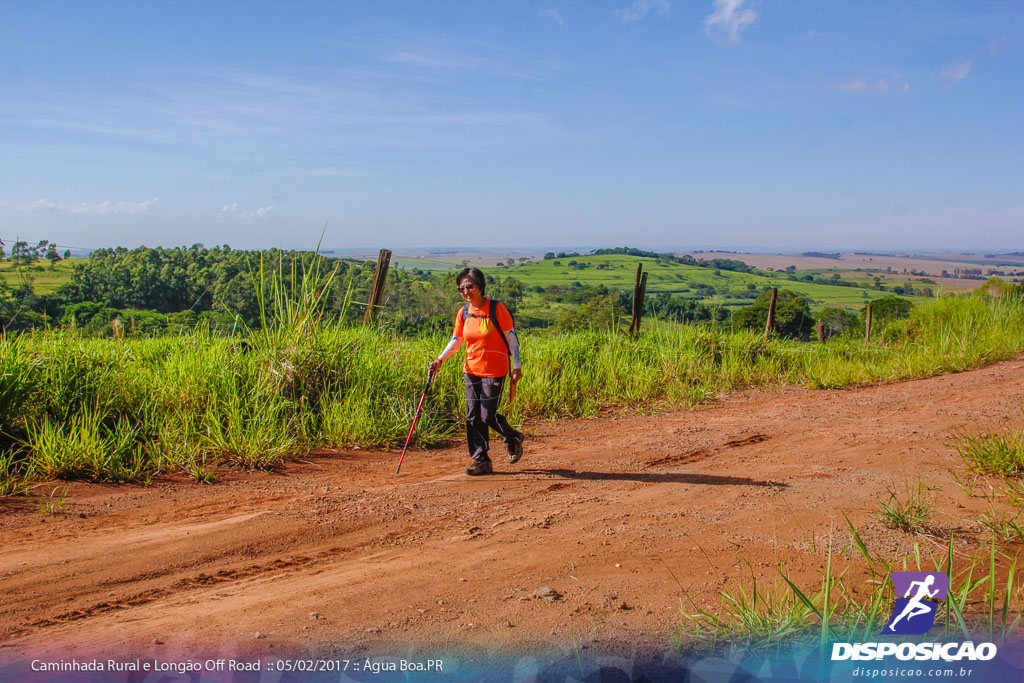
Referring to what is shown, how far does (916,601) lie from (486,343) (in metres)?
3.43

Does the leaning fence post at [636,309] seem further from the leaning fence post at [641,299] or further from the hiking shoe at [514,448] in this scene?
the hiking shoe at [514,448]

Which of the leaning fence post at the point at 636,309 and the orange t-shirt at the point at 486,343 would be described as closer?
the orange t-shirt at the point at 486,343

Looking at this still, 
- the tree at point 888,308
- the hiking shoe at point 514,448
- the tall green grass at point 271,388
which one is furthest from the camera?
the tree at point 888,308

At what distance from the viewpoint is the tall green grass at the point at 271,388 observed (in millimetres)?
5551

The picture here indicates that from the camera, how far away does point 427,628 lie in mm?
3133

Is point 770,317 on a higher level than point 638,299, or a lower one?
lower

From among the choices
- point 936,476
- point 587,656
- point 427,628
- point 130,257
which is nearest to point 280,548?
point 427,628

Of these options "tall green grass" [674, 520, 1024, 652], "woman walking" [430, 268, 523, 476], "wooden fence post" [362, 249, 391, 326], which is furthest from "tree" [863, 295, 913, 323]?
"tall green grass" [674, 520, 1024, 652]

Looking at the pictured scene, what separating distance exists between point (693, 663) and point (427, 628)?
3.77 ft

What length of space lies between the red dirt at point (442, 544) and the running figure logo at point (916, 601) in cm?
46

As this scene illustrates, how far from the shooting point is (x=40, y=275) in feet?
25.0

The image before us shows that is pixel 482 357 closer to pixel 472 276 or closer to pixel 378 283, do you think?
pixel 472 276

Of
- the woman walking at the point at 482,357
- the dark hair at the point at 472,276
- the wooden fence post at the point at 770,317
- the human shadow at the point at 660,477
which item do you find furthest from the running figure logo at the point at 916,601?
the wooden fence post at the point at 770,317

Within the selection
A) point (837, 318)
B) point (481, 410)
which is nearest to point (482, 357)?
point (481, 410)
